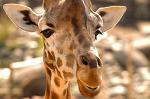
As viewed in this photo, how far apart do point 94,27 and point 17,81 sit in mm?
5965

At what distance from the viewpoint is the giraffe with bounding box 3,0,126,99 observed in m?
4.56

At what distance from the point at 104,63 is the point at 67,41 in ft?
27.3

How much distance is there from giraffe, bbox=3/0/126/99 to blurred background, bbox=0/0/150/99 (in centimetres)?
349

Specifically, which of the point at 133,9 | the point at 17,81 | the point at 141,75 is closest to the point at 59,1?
the point at 17,81

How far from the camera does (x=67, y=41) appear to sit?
15.8ft

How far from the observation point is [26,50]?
15.2m

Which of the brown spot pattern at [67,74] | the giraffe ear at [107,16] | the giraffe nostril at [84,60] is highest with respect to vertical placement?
the giraffe ear at [107,16]

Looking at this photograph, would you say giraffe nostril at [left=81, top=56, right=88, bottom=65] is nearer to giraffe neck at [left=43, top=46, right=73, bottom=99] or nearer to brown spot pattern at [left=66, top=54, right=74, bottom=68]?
brown spot pattern at [left=66, top=54, right=74, bottom=68]

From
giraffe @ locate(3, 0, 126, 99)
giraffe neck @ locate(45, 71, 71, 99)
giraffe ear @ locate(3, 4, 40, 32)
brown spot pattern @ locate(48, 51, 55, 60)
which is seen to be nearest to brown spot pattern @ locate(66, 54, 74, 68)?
giraffe @ locate(3, 0, 126, 99)

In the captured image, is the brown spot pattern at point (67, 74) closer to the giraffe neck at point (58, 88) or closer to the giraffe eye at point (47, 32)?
the giraffe neck at point (58, 88)

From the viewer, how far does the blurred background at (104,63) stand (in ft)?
34.8

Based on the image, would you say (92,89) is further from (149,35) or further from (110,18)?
(149,35)

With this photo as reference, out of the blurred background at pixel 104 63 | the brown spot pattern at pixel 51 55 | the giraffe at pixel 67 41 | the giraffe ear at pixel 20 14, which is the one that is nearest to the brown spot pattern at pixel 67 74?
the giraffe at pixel 67 41

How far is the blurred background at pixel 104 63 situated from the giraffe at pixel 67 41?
11.4ft
